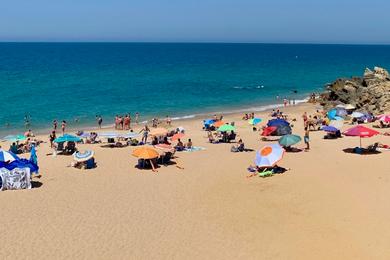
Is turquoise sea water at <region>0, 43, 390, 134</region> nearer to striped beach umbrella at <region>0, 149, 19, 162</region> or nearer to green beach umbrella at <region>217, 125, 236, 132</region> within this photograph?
green beach umbrella at <region>217, 125, 236, 132</region>

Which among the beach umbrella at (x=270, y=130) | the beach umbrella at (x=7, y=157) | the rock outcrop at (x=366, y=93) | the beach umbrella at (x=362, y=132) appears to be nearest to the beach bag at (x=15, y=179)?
the beach umbrella at (x=7, y=157)

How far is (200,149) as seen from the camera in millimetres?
25266

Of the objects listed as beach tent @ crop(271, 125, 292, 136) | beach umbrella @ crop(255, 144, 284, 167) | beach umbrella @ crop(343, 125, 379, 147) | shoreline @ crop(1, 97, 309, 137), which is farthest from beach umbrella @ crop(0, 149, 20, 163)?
shoreline @ crop(1, 97, 309, 137)

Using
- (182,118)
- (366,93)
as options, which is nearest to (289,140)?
(366,93)

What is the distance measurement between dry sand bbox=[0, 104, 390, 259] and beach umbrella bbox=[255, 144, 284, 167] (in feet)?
2.20

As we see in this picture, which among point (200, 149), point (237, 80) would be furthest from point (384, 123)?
point (237, 80)

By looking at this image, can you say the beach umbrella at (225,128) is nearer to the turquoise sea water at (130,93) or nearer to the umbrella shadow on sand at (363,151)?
the umbrella shadow on sand at (363,151)

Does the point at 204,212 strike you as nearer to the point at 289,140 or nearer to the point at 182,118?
the point at 289,140

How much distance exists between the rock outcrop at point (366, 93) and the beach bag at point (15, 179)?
89.4ft

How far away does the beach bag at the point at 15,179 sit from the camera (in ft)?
59.5

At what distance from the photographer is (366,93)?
38625mm

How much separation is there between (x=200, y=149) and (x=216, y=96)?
30760 mm

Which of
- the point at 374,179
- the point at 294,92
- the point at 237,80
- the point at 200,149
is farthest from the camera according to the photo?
the point at 237,80

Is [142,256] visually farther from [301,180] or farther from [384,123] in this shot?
[384,123]
